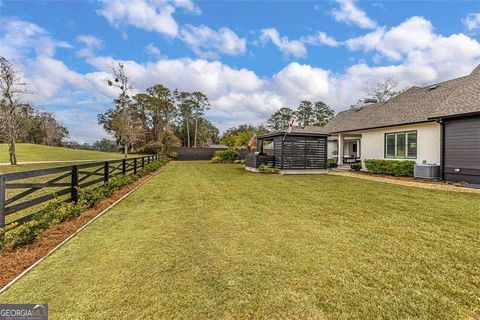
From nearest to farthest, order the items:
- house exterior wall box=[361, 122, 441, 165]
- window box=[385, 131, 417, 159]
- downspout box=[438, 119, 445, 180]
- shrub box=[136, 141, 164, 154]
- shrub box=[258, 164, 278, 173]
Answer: downspout box=[438, 119, 445, 180] < house exterior wall box=[361, 122, 441, 165] < window box=[385, 131, 417, 159] < shrub box=[258, 164, 278, 173] < shrub box=[136, 141, 164, 154]

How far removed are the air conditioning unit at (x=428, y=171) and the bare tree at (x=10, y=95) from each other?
2566 centimetres

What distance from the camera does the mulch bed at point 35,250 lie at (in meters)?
3.17

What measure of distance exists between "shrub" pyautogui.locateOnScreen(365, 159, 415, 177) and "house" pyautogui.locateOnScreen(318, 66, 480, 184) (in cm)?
64

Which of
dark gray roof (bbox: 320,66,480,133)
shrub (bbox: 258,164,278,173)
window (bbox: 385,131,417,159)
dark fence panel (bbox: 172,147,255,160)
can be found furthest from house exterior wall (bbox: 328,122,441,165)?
dark fence panel (bbox: 172,147,255,160)

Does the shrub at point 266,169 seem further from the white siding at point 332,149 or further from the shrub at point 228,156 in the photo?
the shrub at point 228,156

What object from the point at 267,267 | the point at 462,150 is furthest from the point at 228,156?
the point at 267,267

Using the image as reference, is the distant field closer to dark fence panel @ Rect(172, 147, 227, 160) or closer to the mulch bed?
dark fence panel @ Rect(172, 147, 227, 160)

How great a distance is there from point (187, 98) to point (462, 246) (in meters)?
47.5

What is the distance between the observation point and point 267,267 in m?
3.10

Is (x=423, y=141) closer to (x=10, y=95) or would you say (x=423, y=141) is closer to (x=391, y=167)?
(x=391, y=167)

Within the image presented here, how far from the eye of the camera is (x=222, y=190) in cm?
908

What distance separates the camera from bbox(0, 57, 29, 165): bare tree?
1847cm

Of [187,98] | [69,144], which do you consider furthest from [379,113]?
[69,144]

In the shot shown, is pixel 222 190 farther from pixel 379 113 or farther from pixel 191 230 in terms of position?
pixel 379 113
